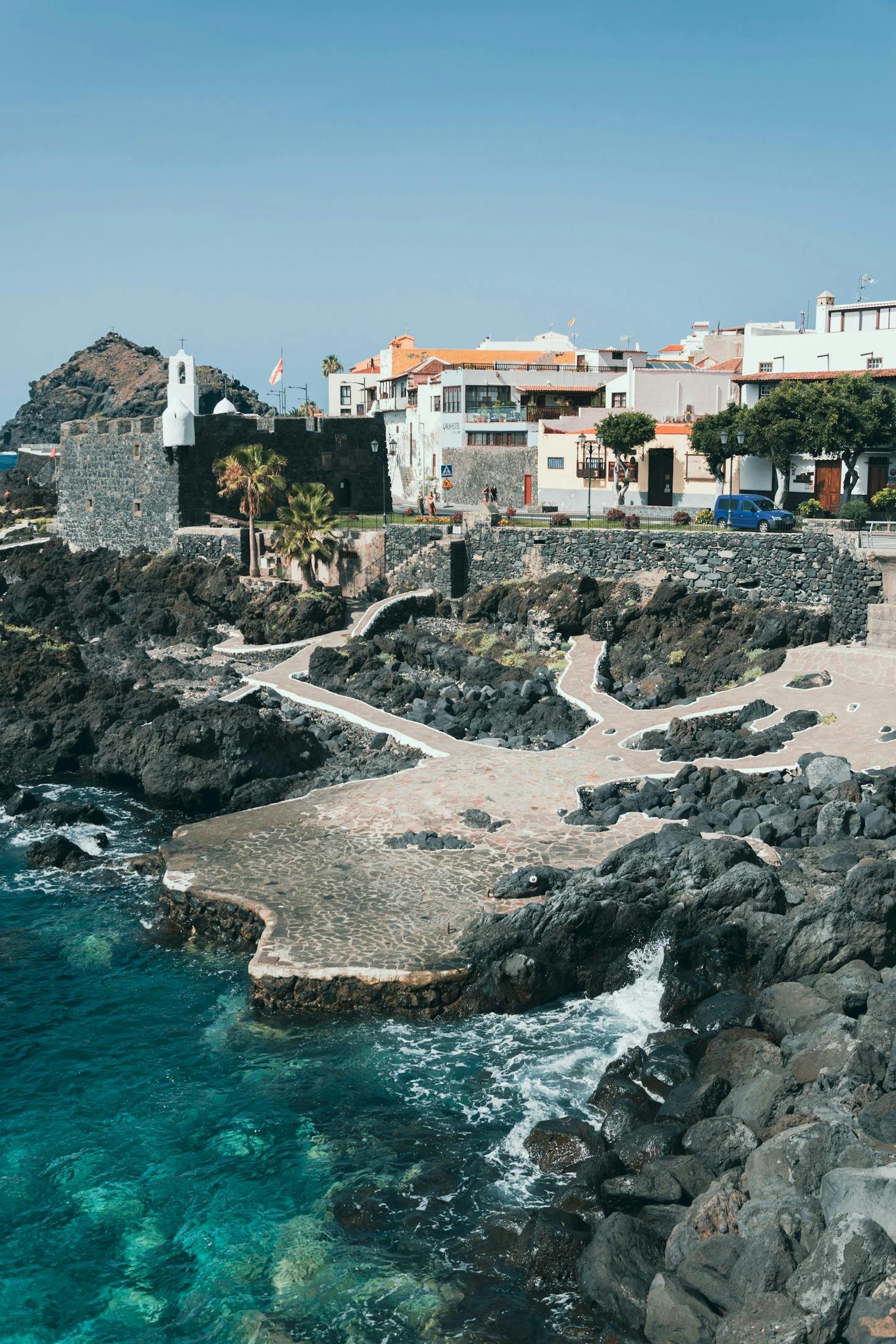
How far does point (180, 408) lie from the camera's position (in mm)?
57625

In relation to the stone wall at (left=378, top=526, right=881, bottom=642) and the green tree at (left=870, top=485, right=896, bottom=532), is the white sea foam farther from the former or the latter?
the green tree at (left=870, top=485, right=896, bottom=532)

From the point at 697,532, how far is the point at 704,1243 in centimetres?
3223

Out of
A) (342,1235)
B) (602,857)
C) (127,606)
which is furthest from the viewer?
(127,606)

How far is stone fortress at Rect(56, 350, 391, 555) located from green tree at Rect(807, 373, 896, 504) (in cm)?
2266

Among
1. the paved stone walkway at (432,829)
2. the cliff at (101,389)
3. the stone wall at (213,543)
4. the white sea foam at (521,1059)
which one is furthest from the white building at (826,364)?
the cliff at (101,389)

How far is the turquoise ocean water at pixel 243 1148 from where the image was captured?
14.6 metres

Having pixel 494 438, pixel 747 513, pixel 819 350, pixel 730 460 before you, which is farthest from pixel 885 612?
pixel 494 438

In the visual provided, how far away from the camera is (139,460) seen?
6122 centimetres

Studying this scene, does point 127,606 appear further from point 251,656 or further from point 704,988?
point 704,988

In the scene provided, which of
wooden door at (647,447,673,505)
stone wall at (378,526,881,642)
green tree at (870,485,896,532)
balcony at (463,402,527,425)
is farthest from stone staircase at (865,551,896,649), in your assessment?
balcony at (463,402,527,425)

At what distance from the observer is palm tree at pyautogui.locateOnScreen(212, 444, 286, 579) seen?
53188 mm

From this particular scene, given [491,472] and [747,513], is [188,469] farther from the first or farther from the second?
[747,513]

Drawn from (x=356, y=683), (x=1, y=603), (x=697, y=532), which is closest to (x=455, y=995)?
(x=356, y=683)

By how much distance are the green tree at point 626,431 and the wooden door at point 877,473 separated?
11.8 meters
